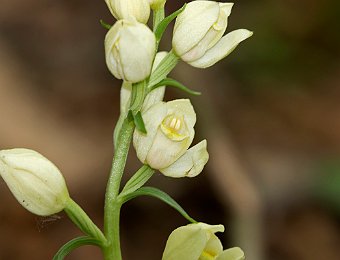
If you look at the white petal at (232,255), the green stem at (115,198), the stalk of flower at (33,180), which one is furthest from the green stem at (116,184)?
the white petal at (232,255)

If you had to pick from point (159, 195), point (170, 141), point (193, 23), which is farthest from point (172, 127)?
point (193, 23)

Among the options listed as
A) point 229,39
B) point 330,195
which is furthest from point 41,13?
point 229,39

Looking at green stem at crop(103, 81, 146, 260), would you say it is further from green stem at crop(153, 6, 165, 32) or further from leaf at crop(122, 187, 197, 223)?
green stem at crop(153, 6, 165, 32)

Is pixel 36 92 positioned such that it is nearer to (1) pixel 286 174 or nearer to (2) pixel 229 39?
(1) pixel 286 174

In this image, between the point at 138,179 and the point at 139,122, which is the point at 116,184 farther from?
the point at 139,122

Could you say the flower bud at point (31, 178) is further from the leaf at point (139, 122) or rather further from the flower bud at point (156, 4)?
the flower bud at point (156, 4)

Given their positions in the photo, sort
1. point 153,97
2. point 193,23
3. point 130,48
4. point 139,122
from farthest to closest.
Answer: point 153,97, point 193,23, point 139,122, point 130,48
